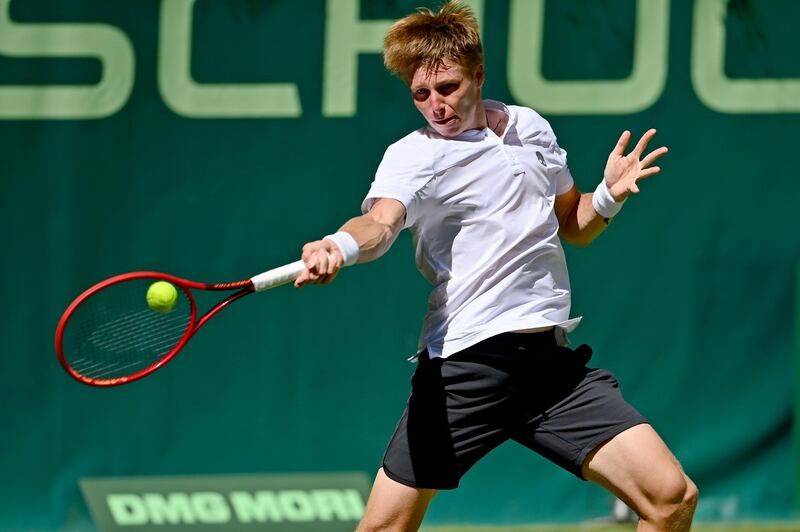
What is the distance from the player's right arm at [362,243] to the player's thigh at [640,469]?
0.74 m

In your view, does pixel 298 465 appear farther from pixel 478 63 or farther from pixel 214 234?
pixel 478 63

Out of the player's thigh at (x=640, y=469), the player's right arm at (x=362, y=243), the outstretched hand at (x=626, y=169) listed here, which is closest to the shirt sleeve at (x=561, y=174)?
the outstretched hand at (x=626, y=169)

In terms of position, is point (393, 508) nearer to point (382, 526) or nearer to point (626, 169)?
point (382, 526)

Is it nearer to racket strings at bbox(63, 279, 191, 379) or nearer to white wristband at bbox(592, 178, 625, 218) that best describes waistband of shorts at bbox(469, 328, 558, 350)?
white wristband at bbox(592, 178, 625, 218)

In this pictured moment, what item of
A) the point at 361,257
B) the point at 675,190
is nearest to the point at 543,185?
the point at 361,257

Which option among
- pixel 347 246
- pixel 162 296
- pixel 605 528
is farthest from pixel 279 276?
→ pixel 605 528

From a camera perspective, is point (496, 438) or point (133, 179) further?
point (133, 179)

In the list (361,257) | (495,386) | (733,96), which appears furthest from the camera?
(733,96)

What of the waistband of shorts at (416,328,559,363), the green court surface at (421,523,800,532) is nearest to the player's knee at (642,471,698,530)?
the waistband of shorts at (416,328,559,363)

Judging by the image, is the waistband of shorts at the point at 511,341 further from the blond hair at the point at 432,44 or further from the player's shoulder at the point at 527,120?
the blond hair at the point at 432,44

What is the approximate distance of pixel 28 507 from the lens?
18.0 ft

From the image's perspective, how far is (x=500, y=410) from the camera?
143 inches

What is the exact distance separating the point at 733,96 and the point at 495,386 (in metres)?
2.31

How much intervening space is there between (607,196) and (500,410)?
26.2 inches
